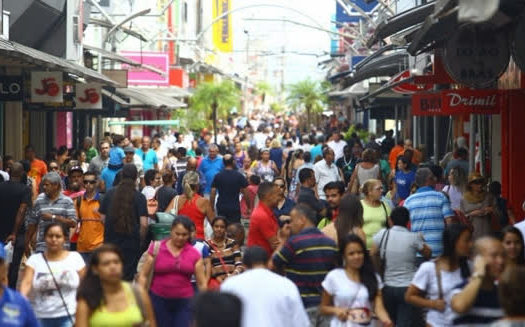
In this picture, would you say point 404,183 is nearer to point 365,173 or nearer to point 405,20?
point 365,173

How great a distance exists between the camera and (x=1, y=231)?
577 inches

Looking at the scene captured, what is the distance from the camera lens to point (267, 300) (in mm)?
8609

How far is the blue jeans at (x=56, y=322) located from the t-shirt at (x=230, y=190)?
839 cm

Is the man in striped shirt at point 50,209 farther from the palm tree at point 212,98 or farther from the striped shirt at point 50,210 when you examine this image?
the palm tree at point 212,98

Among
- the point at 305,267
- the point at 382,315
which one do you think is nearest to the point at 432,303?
the point at 382,315

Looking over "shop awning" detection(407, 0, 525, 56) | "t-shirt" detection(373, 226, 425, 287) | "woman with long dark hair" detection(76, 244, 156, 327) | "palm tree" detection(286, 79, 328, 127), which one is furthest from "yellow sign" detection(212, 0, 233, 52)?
"woman with long dark hair" detection(76, 244, 156, 327)

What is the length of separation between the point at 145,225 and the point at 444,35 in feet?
13.8

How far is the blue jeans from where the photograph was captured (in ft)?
33.7

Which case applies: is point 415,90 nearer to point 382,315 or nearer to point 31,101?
point 31,101

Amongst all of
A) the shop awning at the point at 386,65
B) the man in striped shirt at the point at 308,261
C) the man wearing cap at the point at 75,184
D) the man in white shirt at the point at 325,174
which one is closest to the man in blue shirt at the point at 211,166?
the man in white shirt at the point at 325,174

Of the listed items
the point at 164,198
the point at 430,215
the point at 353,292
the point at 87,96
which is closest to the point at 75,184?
the point at 164,198

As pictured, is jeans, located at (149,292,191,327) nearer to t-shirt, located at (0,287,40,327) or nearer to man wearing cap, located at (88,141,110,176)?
t-shirt, located at (0,287,40,327)

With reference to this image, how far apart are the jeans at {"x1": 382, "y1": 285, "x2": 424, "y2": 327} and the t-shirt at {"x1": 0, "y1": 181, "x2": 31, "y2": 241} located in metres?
4.91

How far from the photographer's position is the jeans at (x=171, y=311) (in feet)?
36.0
